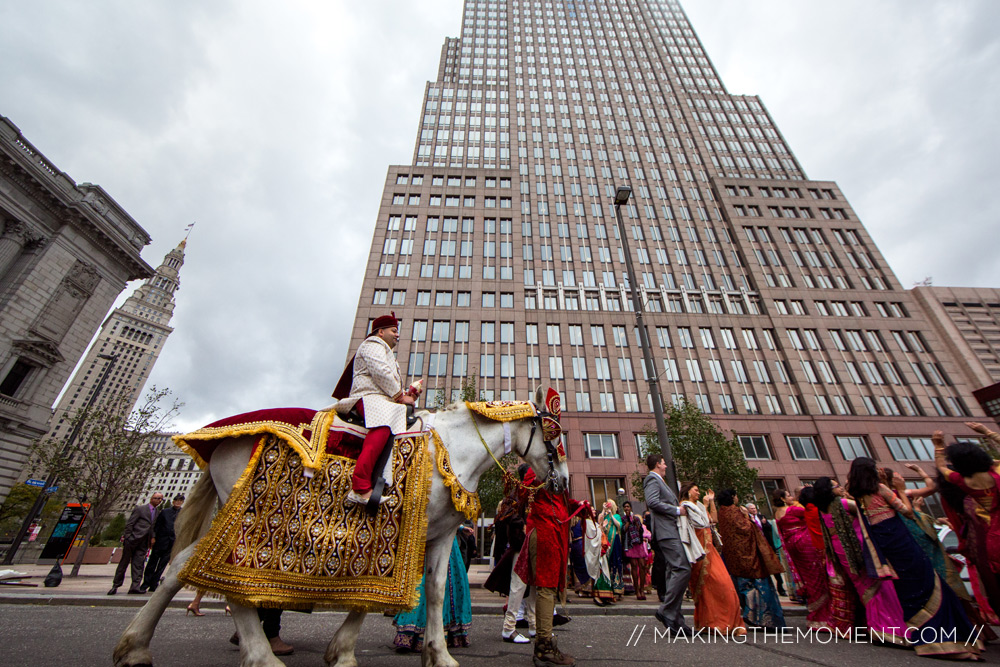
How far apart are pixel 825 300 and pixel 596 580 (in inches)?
1901

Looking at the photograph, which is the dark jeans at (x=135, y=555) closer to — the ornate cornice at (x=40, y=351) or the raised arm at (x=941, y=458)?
the raised arm at (x=941, y=458)

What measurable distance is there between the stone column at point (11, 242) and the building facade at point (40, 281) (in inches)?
1.8

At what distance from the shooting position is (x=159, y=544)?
370 inches

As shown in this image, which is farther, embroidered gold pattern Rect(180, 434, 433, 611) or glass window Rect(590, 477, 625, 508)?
glass window Rect(590, 477, 625, 508)

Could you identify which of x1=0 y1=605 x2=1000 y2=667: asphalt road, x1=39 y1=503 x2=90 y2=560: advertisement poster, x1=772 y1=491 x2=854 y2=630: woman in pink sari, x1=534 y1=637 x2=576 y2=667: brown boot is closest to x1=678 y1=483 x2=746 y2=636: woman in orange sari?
x1=0 y1=605 x2=1000 y2=667: asphalt road

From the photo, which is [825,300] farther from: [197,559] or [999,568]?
[197,559]

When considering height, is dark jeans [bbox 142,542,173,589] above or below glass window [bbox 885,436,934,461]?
below

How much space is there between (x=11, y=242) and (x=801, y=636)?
41594 millimetres

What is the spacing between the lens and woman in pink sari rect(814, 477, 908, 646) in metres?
4.71

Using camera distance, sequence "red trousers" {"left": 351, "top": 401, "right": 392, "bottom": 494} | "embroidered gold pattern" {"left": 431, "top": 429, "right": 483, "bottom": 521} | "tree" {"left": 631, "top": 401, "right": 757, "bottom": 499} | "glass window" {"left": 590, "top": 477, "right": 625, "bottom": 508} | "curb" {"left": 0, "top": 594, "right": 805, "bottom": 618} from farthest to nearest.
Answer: "glass window" {"left": 590, "top": 477, "right": 625, "bottom": 508} → "tree" {"left": 631, "top": 401, "right": 757, "bottom": 499} → "curb" {"left": 0, "top": 594, "right": 805, "bottom": 618} → "embroidered gold pattern" {"left": 431, "top": 429, "right": 483, "bottom": 521} → "red trousers" {"left": 351, "top": 401, "right": 392, "bottom": 494}

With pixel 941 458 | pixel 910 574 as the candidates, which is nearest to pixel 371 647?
pixel 910 574

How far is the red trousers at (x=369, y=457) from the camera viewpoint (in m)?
3.03

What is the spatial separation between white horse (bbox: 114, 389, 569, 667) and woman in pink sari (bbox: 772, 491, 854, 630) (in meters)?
4.73

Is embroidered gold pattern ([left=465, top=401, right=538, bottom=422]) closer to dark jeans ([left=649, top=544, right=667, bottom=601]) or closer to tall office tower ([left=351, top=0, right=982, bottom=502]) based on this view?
dark jeans ([left=649, top=544, right=667, bottom=601])
